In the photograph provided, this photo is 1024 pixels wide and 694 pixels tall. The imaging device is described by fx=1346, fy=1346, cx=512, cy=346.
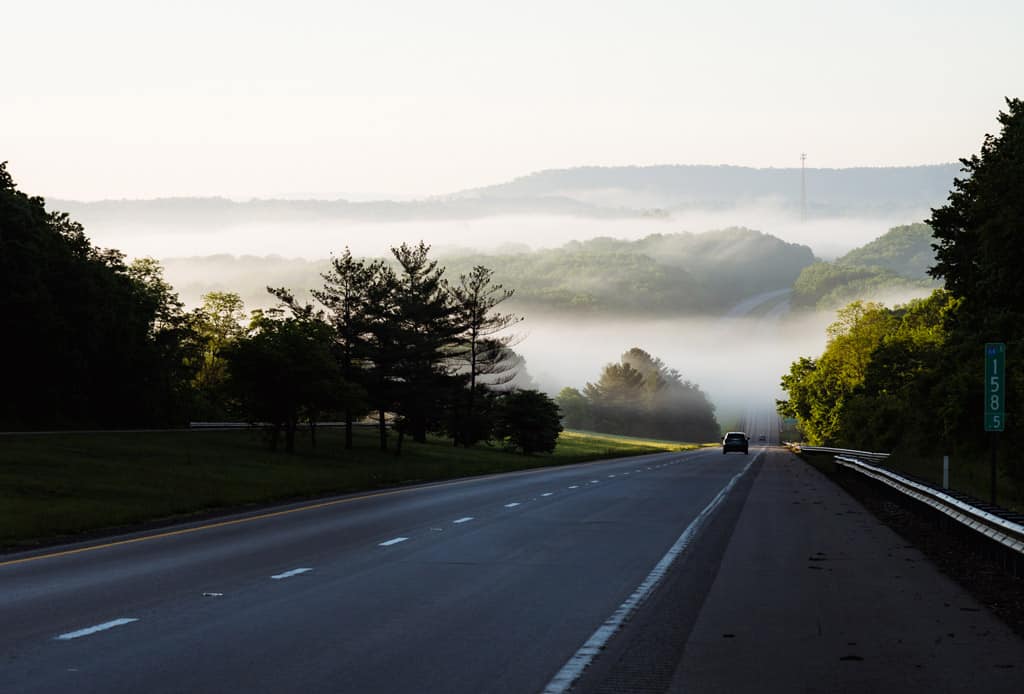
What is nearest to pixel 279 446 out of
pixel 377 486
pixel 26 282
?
pixel 26 282

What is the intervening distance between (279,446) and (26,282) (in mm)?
15435

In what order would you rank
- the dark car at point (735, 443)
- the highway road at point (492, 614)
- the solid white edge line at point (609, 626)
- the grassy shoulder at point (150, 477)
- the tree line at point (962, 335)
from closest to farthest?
the solid white edge line at point (609, 626) < the highway road at point (492, 614) < the grassy shoulder at point (150, 477) < the tree line at point (962, 335) < the dark car at point (735, 443)

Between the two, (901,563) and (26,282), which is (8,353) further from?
(901,563)

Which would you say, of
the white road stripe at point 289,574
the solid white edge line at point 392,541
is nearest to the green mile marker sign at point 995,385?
the solid white edge line at point 392,541

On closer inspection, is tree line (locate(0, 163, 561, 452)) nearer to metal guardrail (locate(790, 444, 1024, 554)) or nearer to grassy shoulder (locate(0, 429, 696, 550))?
grassy shoulder (locate(0, 429, 696, 550))

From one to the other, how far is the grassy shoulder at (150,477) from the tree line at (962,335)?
15811mm

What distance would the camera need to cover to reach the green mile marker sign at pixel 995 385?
23.3 m

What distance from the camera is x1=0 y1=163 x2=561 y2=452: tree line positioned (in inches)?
2323

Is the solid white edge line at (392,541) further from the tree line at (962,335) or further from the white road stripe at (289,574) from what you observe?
the tree line at (962,335)

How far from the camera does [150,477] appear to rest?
3656cm

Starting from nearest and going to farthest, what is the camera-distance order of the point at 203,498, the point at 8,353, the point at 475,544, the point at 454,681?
the point at 454,681
the point at 475,544
the point at 203,498
the point at 8,353

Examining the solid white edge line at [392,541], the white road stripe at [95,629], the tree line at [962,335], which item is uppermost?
the tree line at [962,335]

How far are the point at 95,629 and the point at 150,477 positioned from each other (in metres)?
26.9

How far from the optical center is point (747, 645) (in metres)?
10.3
